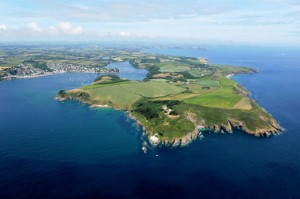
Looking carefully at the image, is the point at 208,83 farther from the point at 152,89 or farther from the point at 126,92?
the point at 126,92

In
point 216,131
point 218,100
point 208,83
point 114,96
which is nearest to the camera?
point 216,131

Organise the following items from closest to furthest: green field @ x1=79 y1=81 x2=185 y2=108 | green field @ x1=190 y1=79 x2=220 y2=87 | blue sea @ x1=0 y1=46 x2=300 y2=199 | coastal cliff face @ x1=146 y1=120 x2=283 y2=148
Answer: blue sea @ x1=0 y1=46 x2=300 y2=199 < coastal cliff face @ x1=146 y1=120 x2=283 y2=148 < green field @ x1=79 y1=81 x2=185 y2=108 < green field @ x1=190 y1=79 x2=220 y2=87

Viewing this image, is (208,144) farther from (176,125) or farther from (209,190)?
(209,190)

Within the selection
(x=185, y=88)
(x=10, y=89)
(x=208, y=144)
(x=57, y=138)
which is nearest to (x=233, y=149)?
(x=208, y=144)

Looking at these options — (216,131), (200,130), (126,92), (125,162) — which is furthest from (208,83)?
(125,162)

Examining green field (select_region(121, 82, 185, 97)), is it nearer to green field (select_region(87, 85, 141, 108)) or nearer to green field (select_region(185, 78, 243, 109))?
green field (select_region(87, 85, 141, 108))

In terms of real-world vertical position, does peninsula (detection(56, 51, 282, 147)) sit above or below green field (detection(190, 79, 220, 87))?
above

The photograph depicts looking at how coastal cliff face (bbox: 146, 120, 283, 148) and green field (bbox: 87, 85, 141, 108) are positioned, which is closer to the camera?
coastal cliff face (bbox: 146, 120, 283, 148)

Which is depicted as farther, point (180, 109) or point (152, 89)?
point (152, 89)

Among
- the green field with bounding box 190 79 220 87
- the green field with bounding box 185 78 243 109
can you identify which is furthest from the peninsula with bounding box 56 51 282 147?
the green field with bounding box 190 79 220 87
